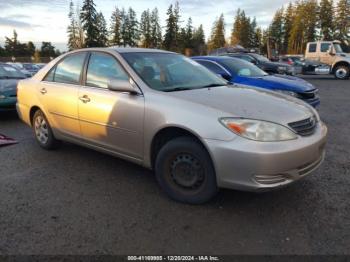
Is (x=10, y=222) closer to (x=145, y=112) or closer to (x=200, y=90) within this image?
(x=145, y=112)

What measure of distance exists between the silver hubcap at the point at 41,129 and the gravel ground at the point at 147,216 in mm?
704

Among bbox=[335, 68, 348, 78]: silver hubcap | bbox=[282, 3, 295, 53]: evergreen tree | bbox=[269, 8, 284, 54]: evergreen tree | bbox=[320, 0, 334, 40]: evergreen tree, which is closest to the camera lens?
bbox=[335, 68, 348, 78]: silver hubcap

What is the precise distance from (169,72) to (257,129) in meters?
1.53

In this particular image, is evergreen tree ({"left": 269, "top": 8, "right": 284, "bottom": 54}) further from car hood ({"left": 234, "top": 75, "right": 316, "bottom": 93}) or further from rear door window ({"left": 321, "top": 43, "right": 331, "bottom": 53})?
car hood ({"left": 234, "top": 75, "right": 316, "bottom": 93})

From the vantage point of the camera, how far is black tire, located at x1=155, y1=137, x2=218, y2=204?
3051 mm

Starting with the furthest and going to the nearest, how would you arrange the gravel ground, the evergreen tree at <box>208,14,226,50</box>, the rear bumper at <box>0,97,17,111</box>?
the evergreen tree at <box>208,14,226,50</box>
the rear bumper at <box>0,97,17,111</box>
the gravel ground

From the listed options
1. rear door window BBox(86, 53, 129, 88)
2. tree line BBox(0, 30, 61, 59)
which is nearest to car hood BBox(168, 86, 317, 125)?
rear door window BBox(86, 53, 129, 88)

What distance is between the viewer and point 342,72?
2066 centimetres

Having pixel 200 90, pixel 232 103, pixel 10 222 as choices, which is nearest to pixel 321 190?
pixel 232 103

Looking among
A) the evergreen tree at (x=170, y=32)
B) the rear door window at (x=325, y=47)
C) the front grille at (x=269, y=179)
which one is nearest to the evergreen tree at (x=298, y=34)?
the evergreen tree at (x=170, y=32)

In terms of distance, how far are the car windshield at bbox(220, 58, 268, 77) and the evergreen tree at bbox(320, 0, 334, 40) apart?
71.2 meters

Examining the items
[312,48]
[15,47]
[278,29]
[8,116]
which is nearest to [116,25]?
[15,47]

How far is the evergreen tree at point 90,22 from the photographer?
229ft

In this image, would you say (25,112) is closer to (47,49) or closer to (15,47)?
(47,49)
